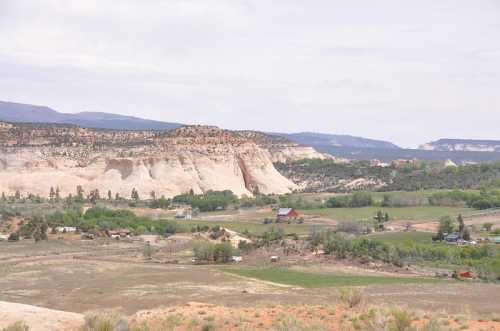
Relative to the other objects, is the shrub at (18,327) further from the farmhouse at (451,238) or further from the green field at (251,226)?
the green field at (251,226)

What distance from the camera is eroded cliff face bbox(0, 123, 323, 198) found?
10194 cm

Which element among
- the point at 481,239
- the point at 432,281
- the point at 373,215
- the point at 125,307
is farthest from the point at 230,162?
the point at 125,307

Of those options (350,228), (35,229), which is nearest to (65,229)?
(35,229)

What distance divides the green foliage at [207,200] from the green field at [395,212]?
493 inches


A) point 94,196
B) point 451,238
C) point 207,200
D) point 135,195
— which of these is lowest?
point 94,196

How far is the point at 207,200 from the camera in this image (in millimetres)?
92562

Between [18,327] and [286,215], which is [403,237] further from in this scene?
[18,327]

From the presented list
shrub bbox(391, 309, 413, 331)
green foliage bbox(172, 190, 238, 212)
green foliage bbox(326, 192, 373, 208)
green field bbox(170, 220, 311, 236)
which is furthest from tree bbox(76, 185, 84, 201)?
shrub bbox(391, 309, 413, 331)

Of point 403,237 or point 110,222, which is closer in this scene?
point 403,237

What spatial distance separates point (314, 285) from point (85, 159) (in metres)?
75.9

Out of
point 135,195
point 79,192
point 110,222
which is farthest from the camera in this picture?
point 135,195

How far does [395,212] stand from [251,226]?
55.6 feet

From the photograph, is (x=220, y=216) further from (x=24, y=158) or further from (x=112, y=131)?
(x=112, y=131)

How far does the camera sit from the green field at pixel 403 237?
5974 cm
